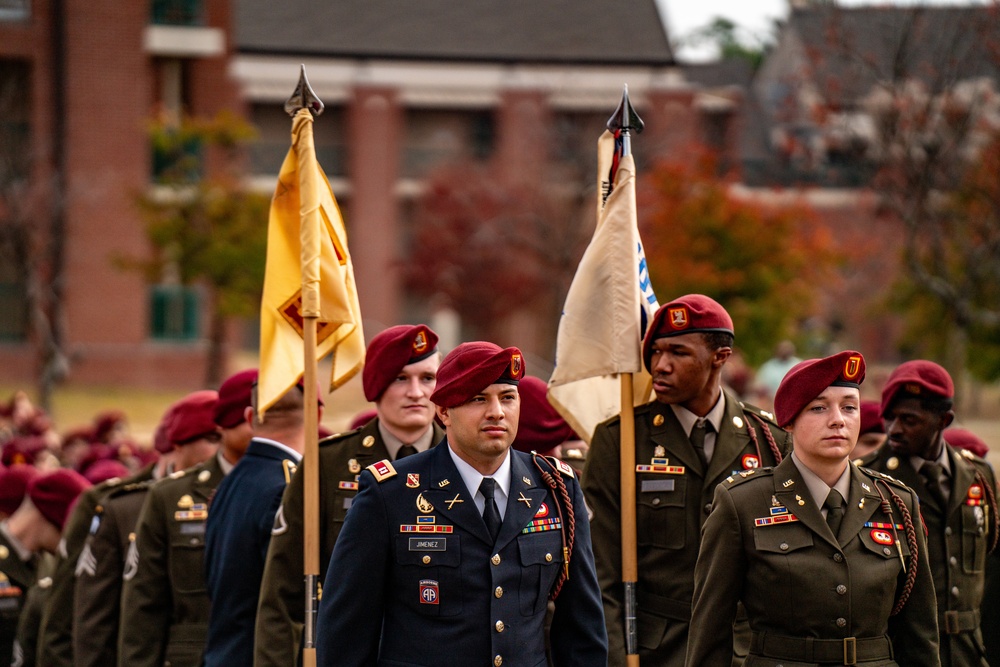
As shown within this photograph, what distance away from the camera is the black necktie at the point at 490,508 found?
→ 455 centimetres

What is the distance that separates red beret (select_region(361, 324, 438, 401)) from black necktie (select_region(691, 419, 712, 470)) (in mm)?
1221

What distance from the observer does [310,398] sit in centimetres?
601

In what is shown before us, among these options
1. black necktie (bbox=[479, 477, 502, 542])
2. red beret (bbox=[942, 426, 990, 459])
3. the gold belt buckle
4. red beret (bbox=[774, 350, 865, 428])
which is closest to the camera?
black necktie (bbox=[479, 477, 502, 542])

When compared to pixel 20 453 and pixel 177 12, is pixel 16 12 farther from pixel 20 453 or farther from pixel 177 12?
pixel 20 453

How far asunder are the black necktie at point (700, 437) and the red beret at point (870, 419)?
2.02 metres

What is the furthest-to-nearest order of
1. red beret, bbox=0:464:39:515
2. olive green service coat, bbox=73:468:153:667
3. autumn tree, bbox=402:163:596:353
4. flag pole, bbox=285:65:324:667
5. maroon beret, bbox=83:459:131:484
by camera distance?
1. autumn tree, bbox=402:163:596:353
2. maroon beret, bbox=83:459:131:484
3. red beret, bbox=0:464:39:515
4. olive green service coat, bbox=73:468:153:667
5. flag pole, bbox=285:65:324:667

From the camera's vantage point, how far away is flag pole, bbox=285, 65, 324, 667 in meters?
5.71

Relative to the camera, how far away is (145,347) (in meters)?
36.8

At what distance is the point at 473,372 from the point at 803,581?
1399mm

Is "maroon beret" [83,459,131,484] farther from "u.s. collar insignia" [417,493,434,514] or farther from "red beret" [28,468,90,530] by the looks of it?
"u.s. collar insignia" [417,493,434,514]

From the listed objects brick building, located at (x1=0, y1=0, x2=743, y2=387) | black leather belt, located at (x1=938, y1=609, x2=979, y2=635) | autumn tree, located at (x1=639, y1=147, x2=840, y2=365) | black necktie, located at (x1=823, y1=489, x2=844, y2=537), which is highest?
brick building, located at (x1=0, y1=0, x2=743, y2=387)

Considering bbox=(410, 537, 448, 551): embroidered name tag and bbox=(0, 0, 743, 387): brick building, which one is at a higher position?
bbox=(0, 0, 743, 387): brick building

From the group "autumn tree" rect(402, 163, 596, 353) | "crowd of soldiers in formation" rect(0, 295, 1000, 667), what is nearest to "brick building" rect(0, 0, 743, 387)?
"autumn tree" rect(402, 163, 596, 353)

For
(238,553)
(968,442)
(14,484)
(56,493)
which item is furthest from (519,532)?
(14,484)
